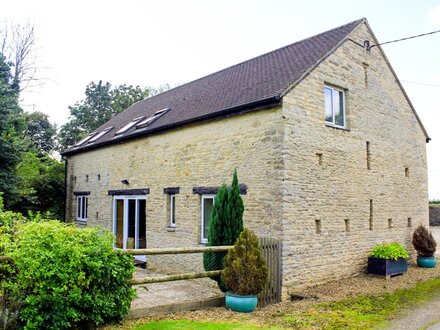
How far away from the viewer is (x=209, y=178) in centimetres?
1115

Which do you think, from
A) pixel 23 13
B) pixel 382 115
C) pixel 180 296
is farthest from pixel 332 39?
pixel 23 13

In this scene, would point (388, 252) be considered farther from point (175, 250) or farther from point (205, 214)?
point (175, 250)

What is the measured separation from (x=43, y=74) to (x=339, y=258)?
25.8 meters

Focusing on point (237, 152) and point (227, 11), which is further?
point (227, 11)

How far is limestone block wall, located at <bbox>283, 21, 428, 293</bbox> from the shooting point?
943 cm

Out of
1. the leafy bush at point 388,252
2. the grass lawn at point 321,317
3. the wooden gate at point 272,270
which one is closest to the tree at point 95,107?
the leafy bush at point 388,252

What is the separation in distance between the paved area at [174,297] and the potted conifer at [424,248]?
776 centimetres

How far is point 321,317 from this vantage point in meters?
7.17

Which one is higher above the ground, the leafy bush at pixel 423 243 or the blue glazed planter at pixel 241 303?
the leafy bush at pixel 423 243

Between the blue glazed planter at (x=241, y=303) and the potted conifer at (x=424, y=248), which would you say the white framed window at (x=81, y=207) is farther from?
the potted conifer at (x=424, y=248)

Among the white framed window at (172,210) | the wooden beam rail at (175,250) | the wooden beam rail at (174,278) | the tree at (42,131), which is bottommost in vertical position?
the wooden beam rail at (174,278)

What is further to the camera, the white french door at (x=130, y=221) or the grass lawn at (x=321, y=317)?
the white french door at (x=130, y=221)

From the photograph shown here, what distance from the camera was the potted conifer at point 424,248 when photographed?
12859 mm

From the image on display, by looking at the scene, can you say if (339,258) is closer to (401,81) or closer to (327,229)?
(327,229)
